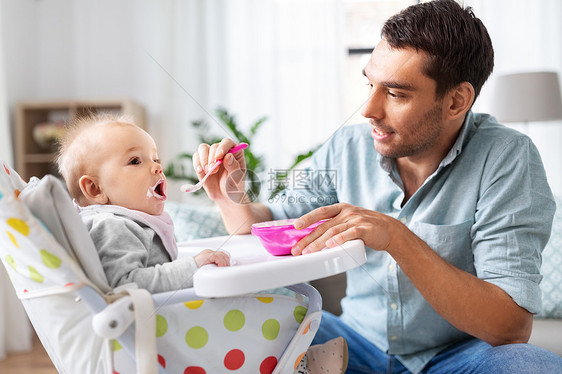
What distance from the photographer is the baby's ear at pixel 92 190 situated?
977 mm

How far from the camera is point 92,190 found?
3.24ft

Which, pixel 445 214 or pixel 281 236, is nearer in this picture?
pixel 281 236

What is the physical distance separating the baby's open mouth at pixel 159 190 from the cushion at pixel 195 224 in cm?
73

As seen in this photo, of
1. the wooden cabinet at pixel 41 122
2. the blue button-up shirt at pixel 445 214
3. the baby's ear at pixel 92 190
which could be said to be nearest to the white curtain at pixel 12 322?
the wooden cabinet at pixel 41 122

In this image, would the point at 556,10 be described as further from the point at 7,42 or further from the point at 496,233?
the point at 7,42

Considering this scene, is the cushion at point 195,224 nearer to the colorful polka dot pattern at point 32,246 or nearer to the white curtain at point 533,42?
the colorful polka dot pattern at point 32,246

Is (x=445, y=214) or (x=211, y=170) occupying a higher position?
(x=211, y=170)

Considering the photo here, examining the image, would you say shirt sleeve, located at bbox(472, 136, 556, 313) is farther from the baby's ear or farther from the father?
the baby's ear

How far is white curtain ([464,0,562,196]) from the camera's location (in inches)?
132

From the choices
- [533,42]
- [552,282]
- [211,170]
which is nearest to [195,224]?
[211,170]

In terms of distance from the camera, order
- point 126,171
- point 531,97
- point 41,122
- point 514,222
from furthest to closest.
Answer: point 41,122 < point 531,97 < point 514,222 < point 126,171

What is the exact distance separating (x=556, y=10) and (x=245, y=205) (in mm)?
3020

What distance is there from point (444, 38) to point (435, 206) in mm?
402

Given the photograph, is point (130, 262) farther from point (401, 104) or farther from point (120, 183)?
point (401, 104)
